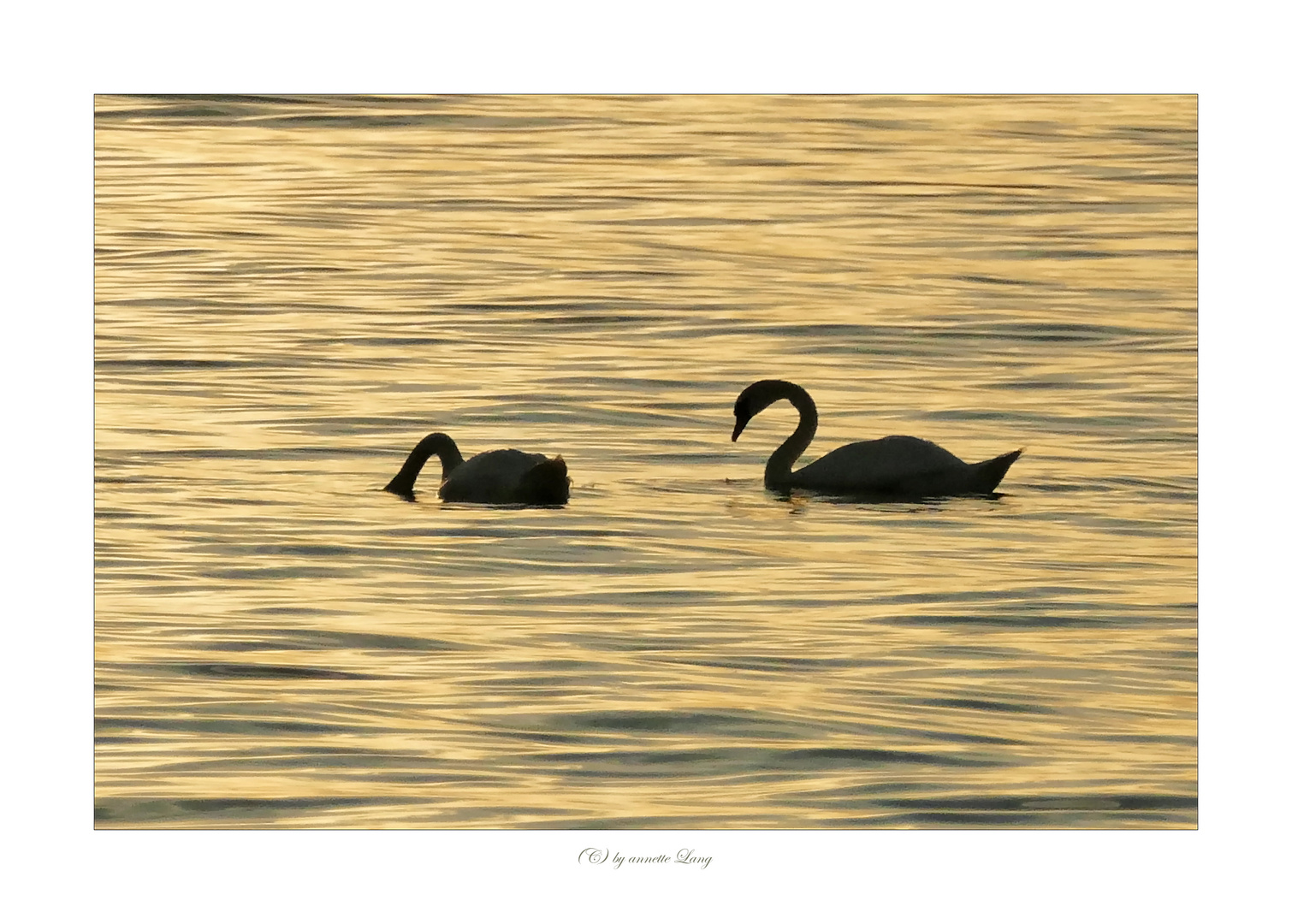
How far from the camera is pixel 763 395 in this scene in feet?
25.4

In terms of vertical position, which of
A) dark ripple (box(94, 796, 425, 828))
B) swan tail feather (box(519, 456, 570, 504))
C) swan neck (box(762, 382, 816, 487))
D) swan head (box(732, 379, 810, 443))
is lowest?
dark ripple (box(94, 796, 425, 828))

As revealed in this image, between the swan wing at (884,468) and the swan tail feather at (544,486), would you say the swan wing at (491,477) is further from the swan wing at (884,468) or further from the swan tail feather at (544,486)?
the swan wing at (884,468)

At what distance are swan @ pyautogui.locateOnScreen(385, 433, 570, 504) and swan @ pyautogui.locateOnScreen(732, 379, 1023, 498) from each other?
0.69 meters

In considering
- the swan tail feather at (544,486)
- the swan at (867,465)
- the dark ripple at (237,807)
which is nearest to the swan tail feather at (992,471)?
the swan at (867,465)

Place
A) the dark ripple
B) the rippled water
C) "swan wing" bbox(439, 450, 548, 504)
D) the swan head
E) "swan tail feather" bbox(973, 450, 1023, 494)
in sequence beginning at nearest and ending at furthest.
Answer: the dark ripple → the rippled water → the swan head → "swan tail feather" bbox(973, 450, 1023, 494) → "swan wing" bbox(439, 450, 548, 504)

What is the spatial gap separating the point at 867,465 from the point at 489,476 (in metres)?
1.41

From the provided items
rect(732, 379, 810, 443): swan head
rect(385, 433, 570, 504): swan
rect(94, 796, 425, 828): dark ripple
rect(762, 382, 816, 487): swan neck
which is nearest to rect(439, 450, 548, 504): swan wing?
rect(385, 433, 570, 504): swan

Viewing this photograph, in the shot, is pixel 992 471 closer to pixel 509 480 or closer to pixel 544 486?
pixel 544 486

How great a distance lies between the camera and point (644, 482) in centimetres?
816

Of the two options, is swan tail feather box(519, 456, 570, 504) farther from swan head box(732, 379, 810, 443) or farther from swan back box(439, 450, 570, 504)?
swan head box(732, 379, 810, 443)

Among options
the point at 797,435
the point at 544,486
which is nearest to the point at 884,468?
the point at 797,435

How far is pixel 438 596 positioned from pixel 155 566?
3.02 feet

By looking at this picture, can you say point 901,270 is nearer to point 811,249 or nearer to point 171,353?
point 811,249

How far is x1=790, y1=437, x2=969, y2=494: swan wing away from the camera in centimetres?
796
